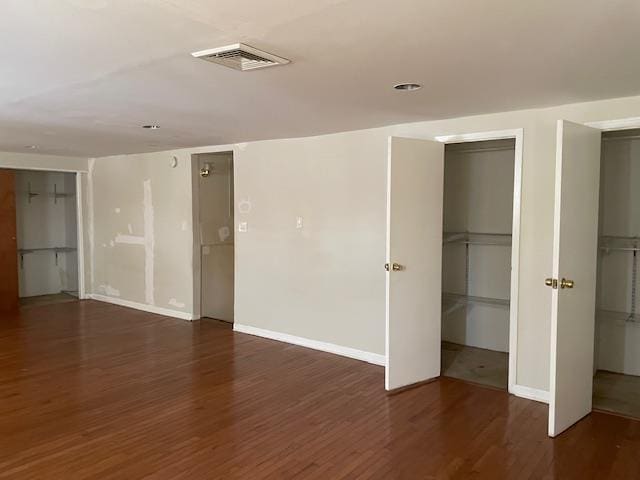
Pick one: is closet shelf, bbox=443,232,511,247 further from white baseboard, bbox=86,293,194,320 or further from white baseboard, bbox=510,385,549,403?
white baseboard, bbox=86,293,194,320

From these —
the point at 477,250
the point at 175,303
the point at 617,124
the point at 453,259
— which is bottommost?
the point at 175,303

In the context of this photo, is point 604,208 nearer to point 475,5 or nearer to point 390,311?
point 390,311

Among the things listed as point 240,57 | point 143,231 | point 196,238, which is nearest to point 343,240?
point 196,238

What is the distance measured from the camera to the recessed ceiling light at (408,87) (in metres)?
2.96

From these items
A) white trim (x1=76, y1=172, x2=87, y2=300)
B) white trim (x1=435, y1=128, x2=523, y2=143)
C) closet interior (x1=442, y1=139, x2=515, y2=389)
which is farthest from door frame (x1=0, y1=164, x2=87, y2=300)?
white trim (x1=435, y1=128, x2=523, y2=143)

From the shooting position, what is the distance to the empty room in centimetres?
223

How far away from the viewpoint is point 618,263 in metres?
4.44

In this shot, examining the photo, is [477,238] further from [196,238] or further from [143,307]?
[143,307]

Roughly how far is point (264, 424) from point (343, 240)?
6.61 ft

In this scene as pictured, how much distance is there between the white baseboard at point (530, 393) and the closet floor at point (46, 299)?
21.1 feet

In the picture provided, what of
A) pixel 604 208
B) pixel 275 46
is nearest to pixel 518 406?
pixel 604 208

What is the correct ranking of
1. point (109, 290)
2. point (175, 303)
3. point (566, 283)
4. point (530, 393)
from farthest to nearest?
point (109, 290) → point (175, 303) → point (530, 393) → point (566, 283)

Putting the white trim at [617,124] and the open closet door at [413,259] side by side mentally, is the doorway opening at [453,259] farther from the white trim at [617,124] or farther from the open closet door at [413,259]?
the white trim at [617,124]

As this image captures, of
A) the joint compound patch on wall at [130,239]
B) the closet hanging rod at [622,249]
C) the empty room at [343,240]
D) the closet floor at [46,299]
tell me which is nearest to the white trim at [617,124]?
the empty room at [343,240]
